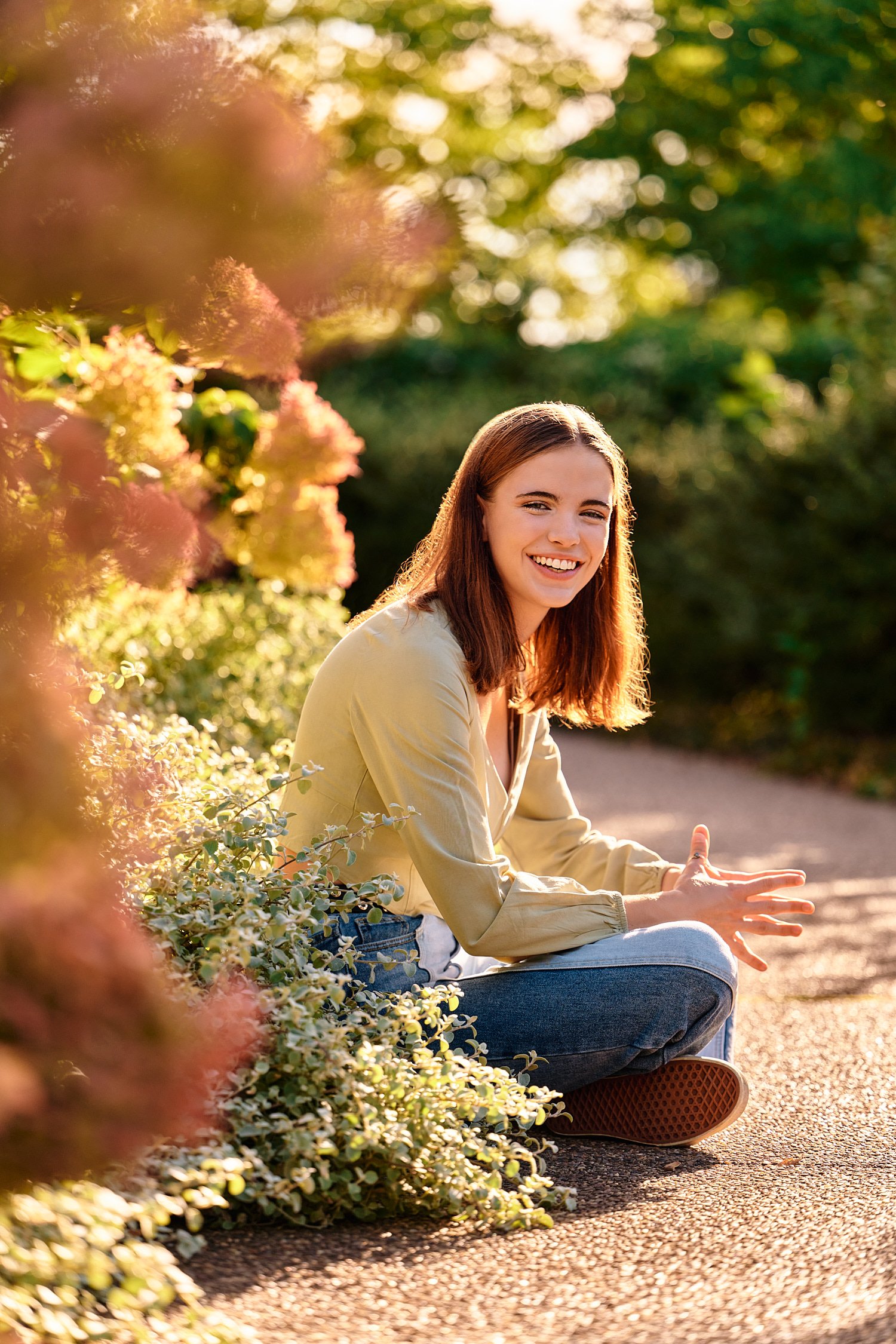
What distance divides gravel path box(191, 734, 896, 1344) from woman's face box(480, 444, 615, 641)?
1.15 meters

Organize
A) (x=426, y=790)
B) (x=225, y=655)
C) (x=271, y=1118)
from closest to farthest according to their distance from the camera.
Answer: (x=271, y=1118), (x=426, y=790), (x=225, y=655)

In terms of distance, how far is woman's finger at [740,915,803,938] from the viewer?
2744 mm

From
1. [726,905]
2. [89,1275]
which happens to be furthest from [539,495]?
[89,1275]

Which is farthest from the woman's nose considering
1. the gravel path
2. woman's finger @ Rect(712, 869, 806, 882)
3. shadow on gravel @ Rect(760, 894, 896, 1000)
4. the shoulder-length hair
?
shadow on gravel @ Rect(760, 894, 896, 1000)

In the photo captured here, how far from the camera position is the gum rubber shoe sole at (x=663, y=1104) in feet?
9.08

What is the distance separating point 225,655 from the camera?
17.9ft

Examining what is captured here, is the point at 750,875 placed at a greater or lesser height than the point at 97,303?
lesser

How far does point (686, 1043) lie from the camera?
274 centimetres

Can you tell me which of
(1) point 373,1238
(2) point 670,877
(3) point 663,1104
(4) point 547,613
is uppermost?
(4) point 547,613

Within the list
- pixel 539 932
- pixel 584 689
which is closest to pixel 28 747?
pixel 539 932

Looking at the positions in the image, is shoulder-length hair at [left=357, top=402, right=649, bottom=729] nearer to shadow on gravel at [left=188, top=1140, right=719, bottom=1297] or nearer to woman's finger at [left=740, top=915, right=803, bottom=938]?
woman's finger at [left=740, top=915, right=803, bottom=938]

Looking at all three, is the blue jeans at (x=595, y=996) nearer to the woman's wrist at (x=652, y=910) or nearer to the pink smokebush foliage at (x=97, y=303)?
the woman's wrist at (x=652, y=910)

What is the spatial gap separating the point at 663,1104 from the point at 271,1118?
937 mm

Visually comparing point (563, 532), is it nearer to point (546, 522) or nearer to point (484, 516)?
point (546, 522)
